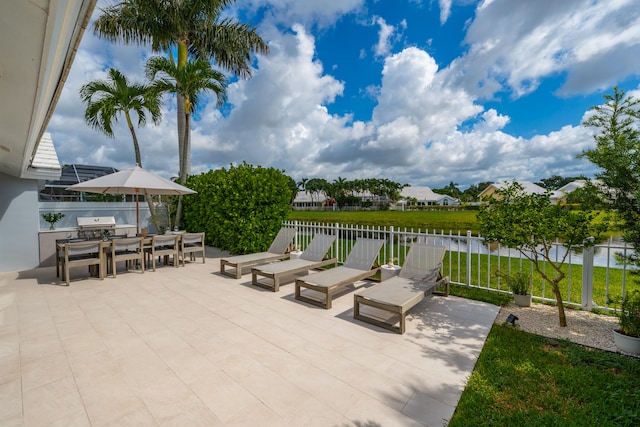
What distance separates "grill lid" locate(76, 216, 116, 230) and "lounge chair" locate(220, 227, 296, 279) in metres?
5.42

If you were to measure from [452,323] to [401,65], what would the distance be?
1285 centimetres

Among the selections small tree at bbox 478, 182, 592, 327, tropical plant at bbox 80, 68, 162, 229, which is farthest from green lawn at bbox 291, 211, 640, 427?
tropical plant at bbox 80, 68, 162, 229

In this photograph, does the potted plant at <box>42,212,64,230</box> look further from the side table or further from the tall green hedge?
the side table

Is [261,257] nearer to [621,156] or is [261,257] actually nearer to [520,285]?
[520,285]

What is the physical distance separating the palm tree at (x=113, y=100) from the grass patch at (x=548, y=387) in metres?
13.2

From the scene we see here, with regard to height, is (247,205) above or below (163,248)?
above

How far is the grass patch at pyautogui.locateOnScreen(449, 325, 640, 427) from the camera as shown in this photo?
95.7 inches

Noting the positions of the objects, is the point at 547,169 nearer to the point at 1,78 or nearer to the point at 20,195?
the point at 1,78

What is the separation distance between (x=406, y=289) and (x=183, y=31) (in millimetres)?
15653

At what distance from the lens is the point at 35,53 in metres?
2.27

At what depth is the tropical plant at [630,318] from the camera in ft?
11.7

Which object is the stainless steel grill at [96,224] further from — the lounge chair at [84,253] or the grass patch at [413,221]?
the grass patch at [413,221]

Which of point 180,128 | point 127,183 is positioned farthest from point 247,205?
point 180,128

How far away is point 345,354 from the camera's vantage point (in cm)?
353
